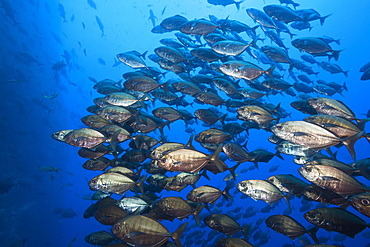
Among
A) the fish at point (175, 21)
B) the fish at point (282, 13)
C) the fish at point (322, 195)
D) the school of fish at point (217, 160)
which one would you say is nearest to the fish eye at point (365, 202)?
the school of fish at point (217, 160)

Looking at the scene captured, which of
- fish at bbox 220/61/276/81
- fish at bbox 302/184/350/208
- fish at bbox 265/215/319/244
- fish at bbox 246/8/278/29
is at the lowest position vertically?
fish at bbox 265/215/319/244

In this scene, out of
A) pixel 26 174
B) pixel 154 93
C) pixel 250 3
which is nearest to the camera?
pixel 154 93

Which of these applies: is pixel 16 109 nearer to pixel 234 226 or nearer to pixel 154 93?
pixel 154 93

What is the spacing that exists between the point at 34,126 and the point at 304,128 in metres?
24.4

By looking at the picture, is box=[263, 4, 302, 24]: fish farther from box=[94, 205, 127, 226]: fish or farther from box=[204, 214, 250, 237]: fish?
box=[94, 205, 127, 226]: fish

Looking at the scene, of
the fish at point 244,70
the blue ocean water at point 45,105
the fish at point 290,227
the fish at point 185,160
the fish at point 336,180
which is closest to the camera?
the fish at point 336,180

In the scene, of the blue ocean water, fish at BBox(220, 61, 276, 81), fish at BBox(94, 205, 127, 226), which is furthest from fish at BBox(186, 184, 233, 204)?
the blue ocean water

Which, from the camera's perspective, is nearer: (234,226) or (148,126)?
(234,226)

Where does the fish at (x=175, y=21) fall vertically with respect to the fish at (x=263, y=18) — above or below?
above

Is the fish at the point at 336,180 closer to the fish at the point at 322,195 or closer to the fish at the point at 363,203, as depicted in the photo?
the fish at the point at 363,203

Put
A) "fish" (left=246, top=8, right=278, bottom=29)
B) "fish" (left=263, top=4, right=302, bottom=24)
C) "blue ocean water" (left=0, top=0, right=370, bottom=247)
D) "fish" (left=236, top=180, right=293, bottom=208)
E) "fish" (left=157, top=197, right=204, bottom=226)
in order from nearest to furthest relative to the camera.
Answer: "fish" (left=236, top=180, right=293, bottom=208) < "fish" (left=157, top=197, right=204, bottom=226) < "fish" (left=263, top=4, right=302, bottom=24) < "fish" (left=246, top=8, right=278, bottom=29) < "blue ocean water" (left=0, top=0, right=370, bottom=247)

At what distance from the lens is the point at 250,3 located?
3083 cm

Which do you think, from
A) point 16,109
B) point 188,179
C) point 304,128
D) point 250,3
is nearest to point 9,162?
point 16,109

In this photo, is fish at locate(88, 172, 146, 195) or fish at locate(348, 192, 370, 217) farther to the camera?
fish at locate(88, 172, 146, 195)
